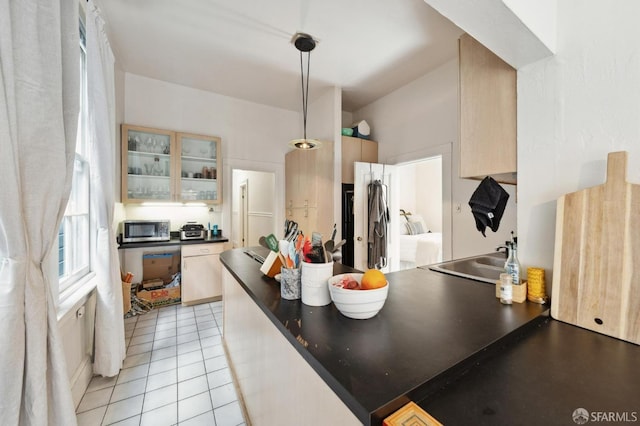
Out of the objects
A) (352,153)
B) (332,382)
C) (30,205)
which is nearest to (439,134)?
(352,153)

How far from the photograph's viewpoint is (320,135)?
3.65 metres

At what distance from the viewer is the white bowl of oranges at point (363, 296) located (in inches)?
33.5

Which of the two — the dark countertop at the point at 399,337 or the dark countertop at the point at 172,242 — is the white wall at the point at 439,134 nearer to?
the dark countertop at the point at 399,337

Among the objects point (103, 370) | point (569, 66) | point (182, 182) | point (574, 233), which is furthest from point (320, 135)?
point (103, 370)

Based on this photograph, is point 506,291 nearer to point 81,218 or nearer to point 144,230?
point 81,218

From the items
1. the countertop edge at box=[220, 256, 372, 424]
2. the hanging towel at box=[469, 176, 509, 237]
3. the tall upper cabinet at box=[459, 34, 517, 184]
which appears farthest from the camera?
the hanging towel at box=[469, 176, 509, 237]

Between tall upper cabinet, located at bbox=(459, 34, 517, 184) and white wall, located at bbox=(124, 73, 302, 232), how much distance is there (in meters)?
3.18

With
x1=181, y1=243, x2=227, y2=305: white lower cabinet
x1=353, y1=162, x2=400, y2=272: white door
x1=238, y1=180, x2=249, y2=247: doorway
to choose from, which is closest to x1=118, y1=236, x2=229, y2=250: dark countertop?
x1=181, y1=243, x2=227, y2=305: white lower cabinet

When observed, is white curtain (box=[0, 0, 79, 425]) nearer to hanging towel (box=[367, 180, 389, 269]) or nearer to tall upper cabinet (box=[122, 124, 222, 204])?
tall upper cabinet (box=[122, 124, 222, 204])

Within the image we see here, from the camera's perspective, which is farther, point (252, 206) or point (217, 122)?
point (252, 206)

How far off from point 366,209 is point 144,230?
9.24 ft

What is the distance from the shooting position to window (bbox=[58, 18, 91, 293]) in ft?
6.02

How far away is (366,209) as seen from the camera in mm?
3256

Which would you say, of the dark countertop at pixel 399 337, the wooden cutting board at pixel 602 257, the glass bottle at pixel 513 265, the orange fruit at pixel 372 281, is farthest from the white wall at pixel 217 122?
the wooden cutting board at pixel 602 257
